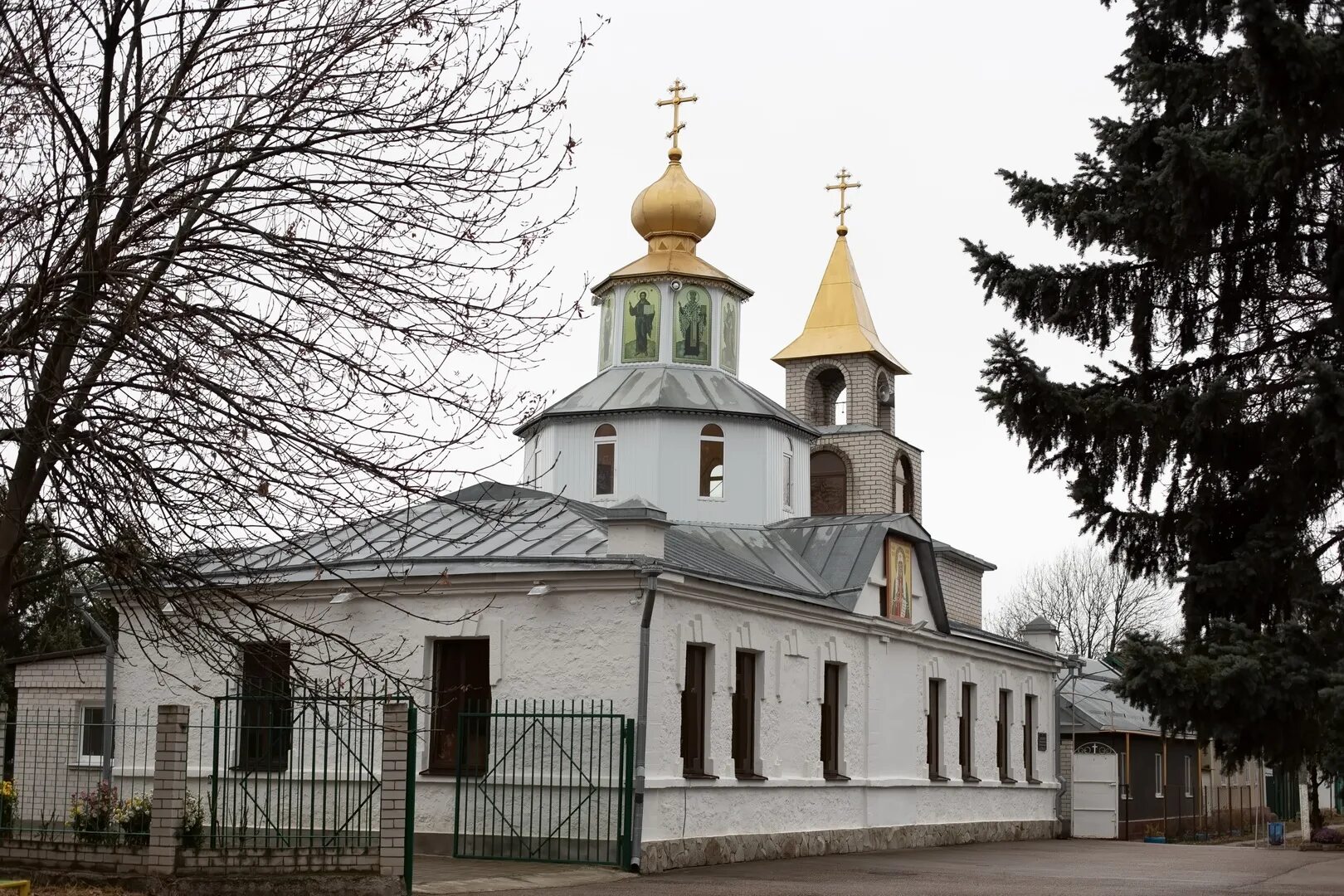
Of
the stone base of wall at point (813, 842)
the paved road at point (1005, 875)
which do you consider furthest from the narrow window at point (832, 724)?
the paved road at point (1005, 875)

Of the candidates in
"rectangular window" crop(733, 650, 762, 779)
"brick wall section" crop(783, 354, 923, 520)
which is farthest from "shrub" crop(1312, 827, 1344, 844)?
"rectangular window" crop(733, 650, 762, 779)

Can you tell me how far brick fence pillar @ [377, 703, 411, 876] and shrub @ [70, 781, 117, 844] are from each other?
2.33 metres

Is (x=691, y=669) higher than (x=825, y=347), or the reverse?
(x=825, y=347)

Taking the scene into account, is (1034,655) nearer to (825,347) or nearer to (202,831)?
(825,347)

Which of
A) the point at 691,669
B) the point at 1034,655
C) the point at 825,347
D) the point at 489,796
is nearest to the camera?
the point at 489,796

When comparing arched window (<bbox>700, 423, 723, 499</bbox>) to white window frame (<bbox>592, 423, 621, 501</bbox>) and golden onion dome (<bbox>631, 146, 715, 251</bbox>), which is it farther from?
golden onion dome (<bbox>631, 146, 715, 251</bbox>)

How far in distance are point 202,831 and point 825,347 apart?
83.4 feet

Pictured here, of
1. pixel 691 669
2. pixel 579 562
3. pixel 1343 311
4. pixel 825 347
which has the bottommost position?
pixel 691 669

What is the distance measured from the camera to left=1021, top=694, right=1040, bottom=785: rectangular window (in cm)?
3300

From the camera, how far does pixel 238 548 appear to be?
10.2 m

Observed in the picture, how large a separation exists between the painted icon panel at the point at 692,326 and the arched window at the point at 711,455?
2016 millimetres

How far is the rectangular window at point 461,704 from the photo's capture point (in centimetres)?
1977

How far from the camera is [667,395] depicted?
2877cm

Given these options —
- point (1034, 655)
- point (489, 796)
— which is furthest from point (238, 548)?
point (1034, 655)
